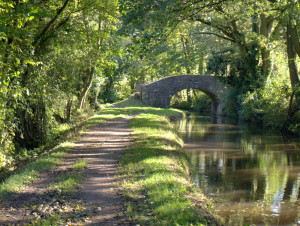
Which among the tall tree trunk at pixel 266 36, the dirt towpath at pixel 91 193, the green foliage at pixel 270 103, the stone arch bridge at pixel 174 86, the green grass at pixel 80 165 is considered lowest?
the dirt towpath at pixel 91 193

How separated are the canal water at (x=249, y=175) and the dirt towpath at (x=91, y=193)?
248 cm

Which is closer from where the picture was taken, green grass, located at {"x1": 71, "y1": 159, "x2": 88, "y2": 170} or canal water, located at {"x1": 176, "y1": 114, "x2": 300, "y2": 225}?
canal water, located at {"x1": 176, "y1": 114, "x2": 300, "y2": 225}

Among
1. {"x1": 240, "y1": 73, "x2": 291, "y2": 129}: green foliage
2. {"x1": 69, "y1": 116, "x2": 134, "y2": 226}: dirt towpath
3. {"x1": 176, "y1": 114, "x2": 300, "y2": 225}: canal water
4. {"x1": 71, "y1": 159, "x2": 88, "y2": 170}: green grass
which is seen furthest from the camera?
{"x1": 240, "y1": 73, "x2": 291, "y2": 129}: green foliage

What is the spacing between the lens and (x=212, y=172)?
450 inches

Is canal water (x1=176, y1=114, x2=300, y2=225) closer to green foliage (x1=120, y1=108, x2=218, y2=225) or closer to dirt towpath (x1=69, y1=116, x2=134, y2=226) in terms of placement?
green foliage (x1=120, y1=108, x2=218, y2=225)

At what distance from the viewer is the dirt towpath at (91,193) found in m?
5.57

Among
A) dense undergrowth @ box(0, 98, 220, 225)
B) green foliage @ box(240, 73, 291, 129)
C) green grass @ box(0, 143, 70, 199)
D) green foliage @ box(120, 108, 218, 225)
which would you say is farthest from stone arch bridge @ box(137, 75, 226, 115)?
dense undergrowth @ box(0, 98, 220, 225)

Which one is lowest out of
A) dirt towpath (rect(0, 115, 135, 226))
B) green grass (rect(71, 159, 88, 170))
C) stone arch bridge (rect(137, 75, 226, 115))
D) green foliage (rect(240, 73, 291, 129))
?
dirt towpath (rect(0, 115, 135, 226))

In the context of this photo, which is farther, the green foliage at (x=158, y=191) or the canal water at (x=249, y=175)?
the canal water at (x=249, y=175)

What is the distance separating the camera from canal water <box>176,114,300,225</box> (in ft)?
25.1

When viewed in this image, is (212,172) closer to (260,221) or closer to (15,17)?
(260,221)

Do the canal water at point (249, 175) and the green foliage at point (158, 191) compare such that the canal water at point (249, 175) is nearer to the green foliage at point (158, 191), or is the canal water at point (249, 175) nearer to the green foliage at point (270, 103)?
the green foliage at point (158, 191)

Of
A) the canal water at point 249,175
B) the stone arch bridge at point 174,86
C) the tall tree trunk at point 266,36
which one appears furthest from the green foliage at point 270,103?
the stone arch bridge at point 174,86

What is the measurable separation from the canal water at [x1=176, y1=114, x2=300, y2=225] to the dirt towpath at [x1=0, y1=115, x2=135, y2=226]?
2483mm
